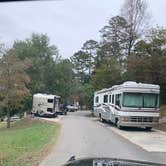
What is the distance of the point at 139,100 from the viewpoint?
36062 mm

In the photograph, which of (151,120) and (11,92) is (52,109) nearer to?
(11,92)

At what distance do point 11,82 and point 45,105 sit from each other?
581 inches

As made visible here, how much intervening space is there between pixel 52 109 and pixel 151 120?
2860 centimetres

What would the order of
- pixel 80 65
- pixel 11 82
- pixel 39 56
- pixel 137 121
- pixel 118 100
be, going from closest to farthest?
pixel 137 121 < pixel 118 100 < pixel 11 82 < pixel 39 56 < pixel 80 65

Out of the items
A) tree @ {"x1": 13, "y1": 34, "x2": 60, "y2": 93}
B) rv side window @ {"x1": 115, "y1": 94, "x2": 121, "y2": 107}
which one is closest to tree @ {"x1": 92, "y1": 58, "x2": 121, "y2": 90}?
tree @ {"x1": 13, "y1": 34, "x2": 60, "y2": 93}

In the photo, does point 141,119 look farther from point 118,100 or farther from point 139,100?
point 118,100

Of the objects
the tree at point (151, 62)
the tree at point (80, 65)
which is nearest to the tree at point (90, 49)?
the tree at point (80, 65)

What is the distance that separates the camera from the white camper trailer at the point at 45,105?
63344mm

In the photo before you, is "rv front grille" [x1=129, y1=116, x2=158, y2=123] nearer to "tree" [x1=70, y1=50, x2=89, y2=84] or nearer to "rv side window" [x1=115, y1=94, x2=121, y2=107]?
"rv side window" [x1=115, y1=94, x2=121, y2=107]

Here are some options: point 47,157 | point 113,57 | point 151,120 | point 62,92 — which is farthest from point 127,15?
point 47,157

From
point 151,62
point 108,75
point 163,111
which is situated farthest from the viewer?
point 108,75

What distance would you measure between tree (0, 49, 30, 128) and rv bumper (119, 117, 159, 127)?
620 inches

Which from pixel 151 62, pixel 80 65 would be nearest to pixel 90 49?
pixel 80 65

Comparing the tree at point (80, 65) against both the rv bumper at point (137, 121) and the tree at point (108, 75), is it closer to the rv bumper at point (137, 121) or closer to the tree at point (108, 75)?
the tree at point (108, 75)
